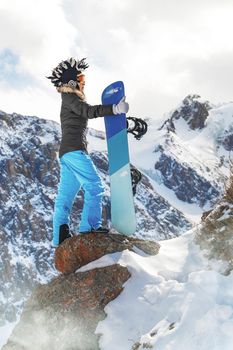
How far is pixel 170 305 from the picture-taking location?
6.62m

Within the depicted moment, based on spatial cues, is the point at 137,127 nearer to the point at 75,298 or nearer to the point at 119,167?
the point at 119,167

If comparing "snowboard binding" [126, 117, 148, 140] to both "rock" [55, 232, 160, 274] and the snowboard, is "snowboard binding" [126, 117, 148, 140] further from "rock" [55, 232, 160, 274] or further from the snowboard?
"rock" [55, 232, 160, 274]

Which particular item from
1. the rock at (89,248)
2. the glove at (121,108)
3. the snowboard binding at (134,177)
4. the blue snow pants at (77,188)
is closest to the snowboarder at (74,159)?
the blue snow pants at (77,188)

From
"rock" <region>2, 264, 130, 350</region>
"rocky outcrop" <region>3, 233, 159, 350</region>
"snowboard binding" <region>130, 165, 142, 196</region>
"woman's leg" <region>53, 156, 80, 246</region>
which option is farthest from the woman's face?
"rock" <region>2, 264, 130, 350</region>

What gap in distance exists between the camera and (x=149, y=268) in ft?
25.4

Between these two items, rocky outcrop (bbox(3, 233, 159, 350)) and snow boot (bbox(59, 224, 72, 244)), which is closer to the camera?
rocky outcrop (bbox(3, 233, 159, 350))

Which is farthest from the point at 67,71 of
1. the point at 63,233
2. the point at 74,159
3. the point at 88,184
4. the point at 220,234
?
the point at 220,234

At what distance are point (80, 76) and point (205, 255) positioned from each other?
127 inches

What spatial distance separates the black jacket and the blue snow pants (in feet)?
0.39

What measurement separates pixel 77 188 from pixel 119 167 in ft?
2.36

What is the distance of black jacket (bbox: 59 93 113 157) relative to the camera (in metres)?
8.30

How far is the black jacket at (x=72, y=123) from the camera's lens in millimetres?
8297

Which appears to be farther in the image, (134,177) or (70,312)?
(134,177)

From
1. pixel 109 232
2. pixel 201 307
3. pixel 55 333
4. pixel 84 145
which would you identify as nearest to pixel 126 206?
pixel 109 232
